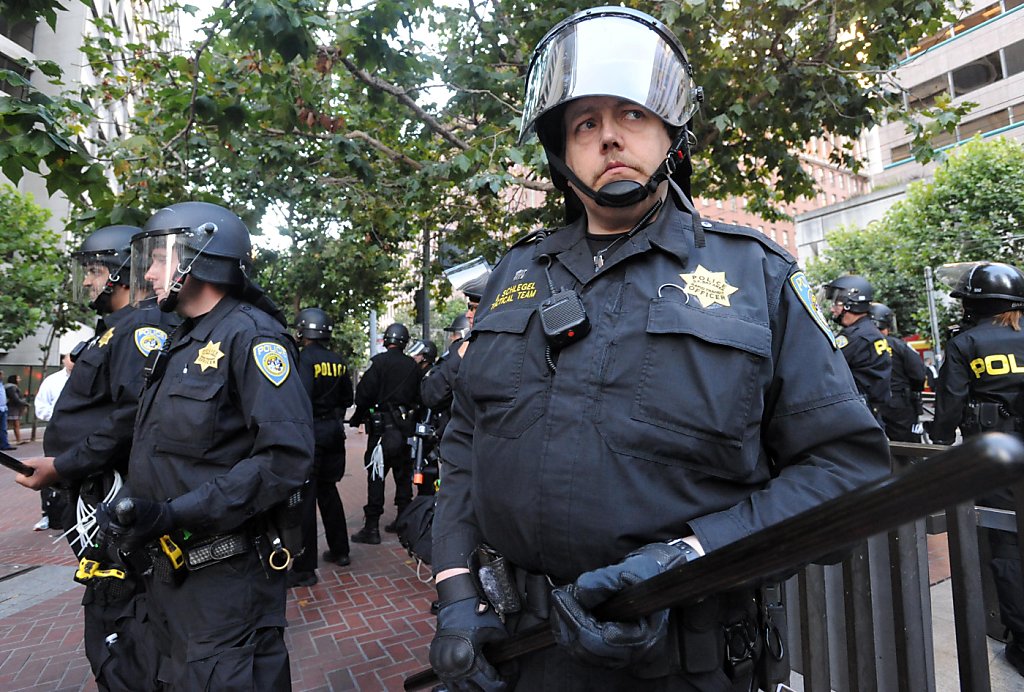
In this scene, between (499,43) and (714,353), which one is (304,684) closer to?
(714,353)

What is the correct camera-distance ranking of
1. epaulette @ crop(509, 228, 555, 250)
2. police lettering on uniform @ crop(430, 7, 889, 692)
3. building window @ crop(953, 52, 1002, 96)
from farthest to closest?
building window @ crop(953, 52, 1002, 96)
epaulette @ crop(509, 228, 555, 250)
police lettering on uniform @ crop(430, 7, 889, 692)

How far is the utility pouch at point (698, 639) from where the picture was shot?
4.02 ft

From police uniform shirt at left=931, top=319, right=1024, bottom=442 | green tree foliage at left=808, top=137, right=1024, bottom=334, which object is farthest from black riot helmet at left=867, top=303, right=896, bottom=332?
green tree foliage at left=808, top=137, right=1024, bottom=334

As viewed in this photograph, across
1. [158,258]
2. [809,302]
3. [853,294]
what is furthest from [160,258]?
[853,294]

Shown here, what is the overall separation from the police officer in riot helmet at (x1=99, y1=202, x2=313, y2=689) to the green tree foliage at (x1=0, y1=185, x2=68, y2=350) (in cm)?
1779

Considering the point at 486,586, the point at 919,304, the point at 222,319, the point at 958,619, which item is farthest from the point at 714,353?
the point at 919,304

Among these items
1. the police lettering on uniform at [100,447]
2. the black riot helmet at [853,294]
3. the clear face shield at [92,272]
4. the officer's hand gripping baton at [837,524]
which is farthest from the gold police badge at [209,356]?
the black riot helmet at [853,294]

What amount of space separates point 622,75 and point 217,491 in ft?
6.49

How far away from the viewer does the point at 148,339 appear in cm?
303

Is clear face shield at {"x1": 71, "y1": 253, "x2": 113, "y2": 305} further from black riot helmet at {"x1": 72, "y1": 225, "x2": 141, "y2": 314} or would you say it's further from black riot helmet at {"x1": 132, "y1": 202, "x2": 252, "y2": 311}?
black riot helmet at {"x1": 132, "y1": 202, "x2": 252, "y2": 311}

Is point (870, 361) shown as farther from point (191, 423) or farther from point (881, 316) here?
point (191, 423)

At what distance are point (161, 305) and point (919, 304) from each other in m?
31.3

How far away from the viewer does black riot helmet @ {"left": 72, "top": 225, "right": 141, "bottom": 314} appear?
3537mm

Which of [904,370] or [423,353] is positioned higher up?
[423,353]
